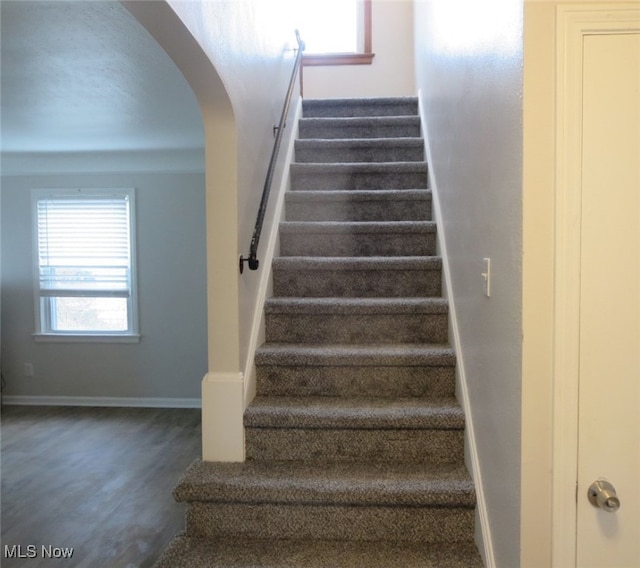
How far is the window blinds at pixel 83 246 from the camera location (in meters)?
4.31

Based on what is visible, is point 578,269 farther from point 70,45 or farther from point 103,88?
point 103,88

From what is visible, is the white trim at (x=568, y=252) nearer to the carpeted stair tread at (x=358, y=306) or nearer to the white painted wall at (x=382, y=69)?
the carpeted stair tread at (x=358, y=306)

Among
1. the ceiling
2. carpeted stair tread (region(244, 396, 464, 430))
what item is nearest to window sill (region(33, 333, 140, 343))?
the ceiling

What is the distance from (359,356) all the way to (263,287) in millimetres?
597

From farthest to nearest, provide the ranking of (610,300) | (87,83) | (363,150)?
1. (363,150)
2. (87,83)
3. (610,300)

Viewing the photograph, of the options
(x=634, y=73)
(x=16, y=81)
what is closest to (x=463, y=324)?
(x=634, y=73)

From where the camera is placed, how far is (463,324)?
1.78 m

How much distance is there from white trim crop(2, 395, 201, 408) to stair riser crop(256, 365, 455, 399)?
2.58 m

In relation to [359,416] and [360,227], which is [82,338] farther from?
[359,416]

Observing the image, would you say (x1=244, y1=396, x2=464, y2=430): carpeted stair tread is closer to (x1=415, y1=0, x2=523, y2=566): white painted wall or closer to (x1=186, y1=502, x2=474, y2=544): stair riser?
(x1=415, y1=0, x2=523, y2=566): white painted wall

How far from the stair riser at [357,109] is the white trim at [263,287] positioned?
75 cm

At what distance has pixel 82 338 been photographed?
4383 millimetres

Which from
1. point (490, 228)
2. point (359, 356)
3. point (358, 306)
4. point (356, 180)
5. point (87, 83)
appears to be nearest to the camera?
point (490, 228)

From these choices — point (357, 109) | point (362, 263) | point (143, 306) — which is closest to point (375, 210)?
point (362, 263)
